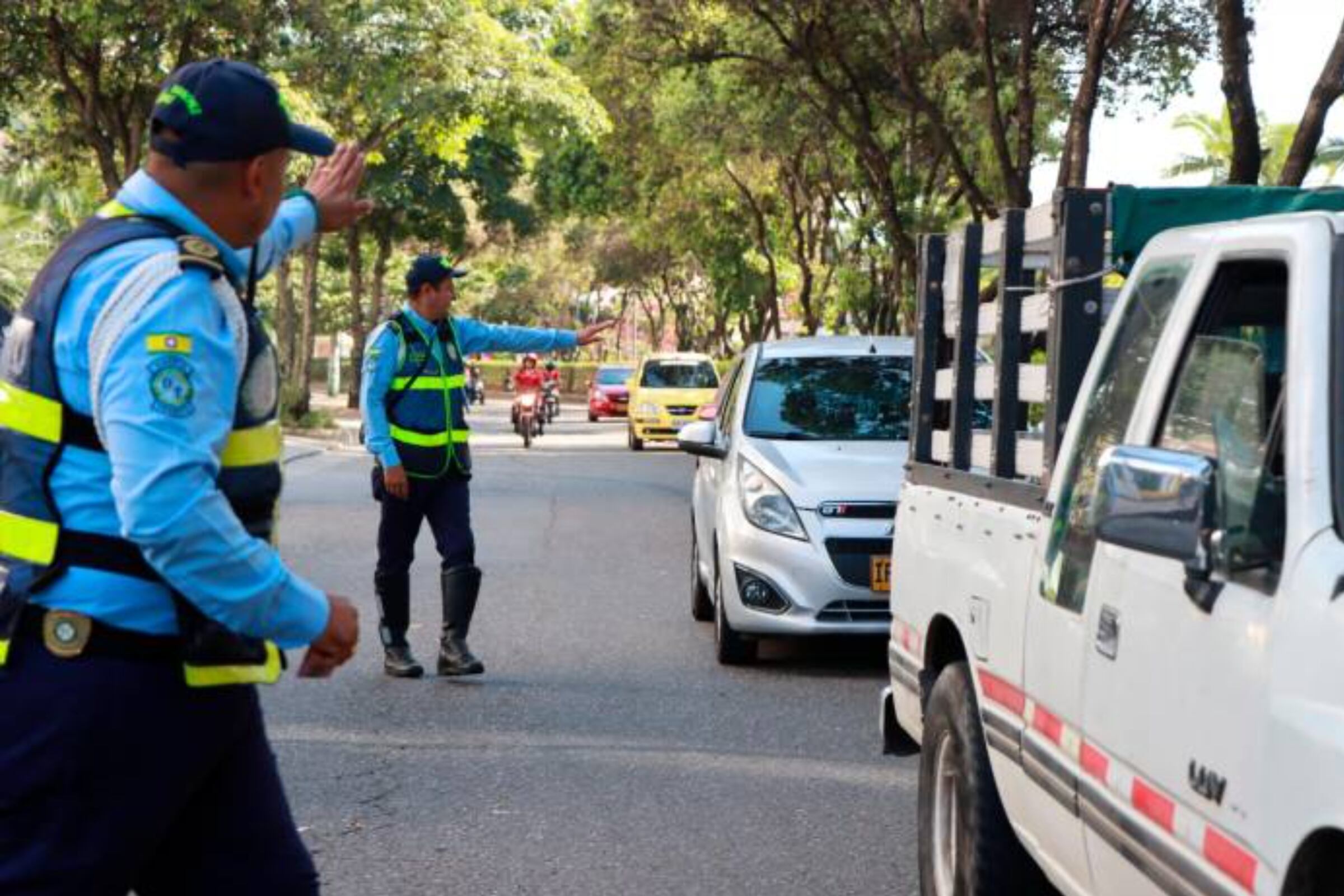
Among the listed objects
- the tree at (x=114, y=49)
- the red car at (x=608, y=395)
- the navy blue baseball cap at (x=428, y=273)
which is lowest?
the red car at (x=608, y=395)

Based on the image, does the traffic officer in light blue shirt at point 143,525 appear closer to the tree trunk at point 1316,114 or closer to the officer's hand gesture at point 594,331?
the officer's hand gesture at point 594,331

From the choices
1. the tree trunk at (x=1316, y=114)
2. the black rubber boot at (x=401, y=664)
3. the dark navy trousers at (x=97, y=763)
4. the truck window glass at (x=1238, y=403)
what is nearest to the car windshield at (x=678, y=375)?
the tree trunk at (x=1316, y=114)

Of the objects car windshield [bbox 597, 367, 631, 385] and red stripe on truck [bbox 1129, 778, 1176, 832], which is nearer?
red stripe on truck [bbox 1129, 778, 1176, 832]

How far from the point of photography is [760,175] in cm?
4612

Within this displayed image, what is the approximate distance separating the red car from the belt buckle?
51708mm

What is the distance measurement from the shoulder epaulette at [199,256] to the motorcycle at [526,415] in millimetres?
33516

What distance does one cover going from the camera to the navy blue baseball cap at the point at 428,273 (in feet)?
30.4

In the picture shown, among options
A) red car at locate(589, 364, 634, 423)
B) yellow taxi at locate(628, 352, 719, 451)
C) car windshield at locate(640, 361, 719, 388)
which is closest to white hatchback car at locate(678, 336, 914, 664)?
yellow taxi at locate(628, 352, 719, 451)

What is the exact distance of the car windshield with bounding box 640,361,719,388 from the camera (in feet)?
126

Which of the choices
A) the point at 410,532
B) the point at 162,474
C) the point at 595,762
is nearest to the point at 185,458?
the point at 162,474

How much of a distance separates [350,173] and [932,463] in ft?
8.81

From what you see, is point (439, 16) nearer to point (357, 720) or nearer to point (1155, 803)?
point (357, 720)

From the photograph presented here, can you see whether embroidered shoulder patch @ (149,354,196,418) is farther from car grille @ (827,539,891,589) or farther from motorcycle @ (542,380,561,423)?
motorcycle @ (542,380,561,423)

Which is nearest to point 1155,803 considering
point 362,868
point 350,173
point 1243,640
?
point 1243,640
